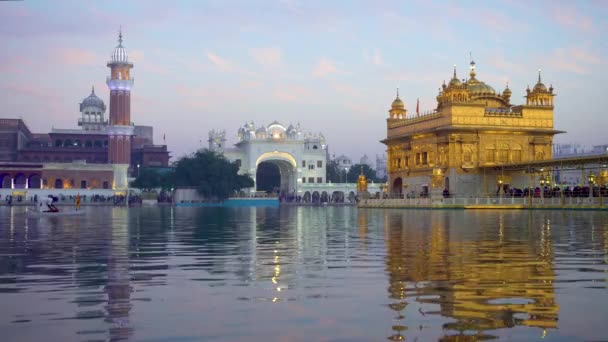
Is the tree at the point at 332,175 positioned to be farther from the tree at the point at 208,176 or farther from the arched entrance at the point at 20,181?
the arched entrance at the point at 20,181

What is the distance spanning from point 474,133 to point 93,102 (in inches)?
2997

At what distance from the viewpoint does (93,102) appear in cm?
12338

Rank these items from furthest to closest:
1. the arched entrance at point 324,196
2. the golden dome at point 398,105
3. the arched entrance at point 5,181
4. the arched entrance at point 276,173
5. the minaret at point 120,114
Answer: the arched entrance at point 276,173 → the arched entrance at point 324,196 → the minaret at point 120,114 → the arched entrance at point 5,181 → the golden dome at point 398,105

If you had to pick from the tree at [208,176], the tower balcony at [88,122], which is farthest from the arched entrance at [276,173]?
the tower balcony at [88,122]

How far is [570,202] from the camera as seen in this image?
48.1 m

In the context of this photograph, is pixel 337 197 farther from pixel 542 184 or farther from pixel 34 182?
pixel 542 184

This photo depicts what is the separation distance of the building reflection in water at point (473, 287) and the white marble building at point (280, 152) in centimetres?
9350

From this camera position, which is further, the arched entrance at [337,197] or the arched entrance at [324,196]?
the arched entrance at [324,196]

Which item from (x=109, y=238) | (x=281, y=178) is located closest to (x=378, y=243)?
(x=109, y=238)

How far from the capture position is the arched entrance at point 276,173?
362 feet

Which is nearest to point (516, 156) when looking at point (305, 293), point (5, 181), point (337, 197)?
point (337, 197)

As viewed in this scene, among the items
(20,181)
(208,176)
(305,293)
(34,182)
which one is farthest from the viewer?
(34,182)

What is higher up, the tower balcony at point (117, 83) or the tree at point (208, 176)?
the tower balcony at point (117, 83)

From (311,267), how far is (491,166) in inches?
2171
